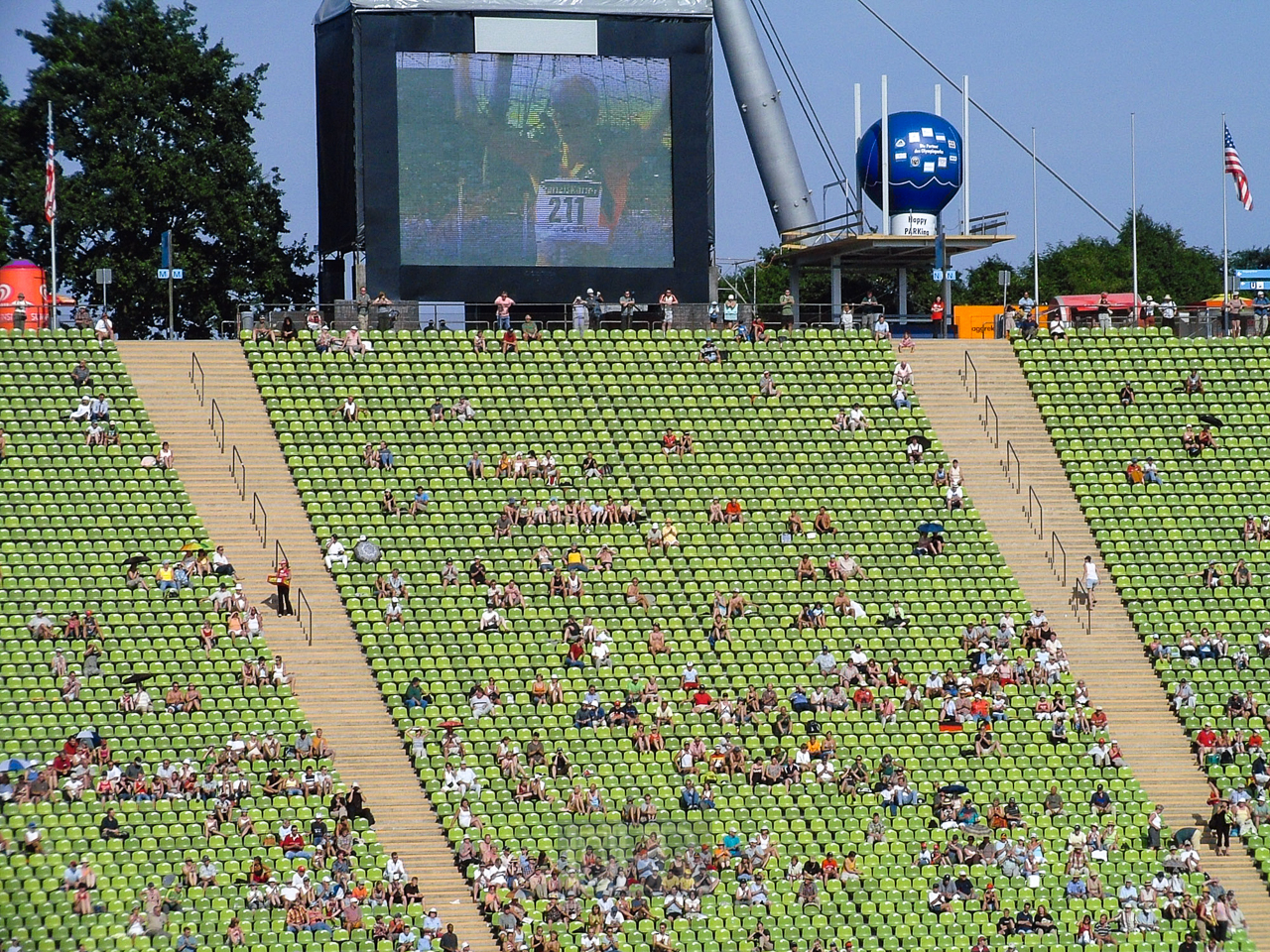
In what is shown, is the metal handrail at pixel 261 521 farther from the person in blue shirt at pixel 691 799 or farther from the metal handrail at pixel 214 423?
the person in blue shirt at pixel 691 799

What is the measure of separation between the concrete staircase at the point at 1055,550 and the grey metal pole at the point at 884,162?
505 centimetres

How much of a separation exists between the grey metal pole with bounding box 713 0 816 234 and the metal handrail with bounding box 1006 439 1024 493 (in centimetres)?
1245

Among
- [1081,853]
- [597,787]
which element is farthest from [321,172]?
[1081,853]

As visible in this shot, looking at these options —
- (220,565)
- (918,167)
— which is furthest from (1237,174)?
(220,565)

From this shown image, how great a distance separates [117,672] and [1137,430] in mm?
22258

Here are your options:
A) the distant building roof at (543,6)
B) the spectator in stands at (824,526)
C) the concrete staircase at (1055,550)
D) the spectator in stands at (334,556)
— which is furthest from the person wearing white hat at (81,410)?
the concrete staircase at (1055,550)

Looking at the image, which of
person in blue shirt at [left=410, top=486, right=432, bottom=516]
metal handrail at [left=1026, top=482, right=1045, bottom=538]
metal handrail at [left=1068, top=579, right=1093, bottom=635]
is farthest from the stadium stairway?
metal handrail at [left=1026, top=482, right=1045, bottom=538]

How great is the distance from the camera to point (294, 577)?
3922 cm

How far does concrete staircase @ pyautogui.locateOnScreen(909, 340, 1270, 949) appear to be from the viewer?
36.5 m

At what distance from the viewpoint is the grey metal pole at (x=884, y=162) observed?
51125 millimetres

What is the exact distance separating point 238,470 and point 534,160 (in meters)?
11.2

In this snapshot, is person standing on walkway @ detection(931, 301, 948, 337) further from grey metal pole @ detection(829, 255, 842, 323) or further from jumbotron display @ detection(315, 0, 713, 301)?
jumbotron display @ detection(315, 0, 713, 301)

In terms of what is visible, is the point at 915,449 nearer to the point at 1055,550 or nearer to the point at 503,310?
the point at 1055,550

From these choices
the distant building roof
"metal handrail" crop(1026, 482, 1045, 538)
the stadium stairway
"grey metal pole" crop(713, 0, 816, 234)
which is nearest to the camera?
the stadium stairway
